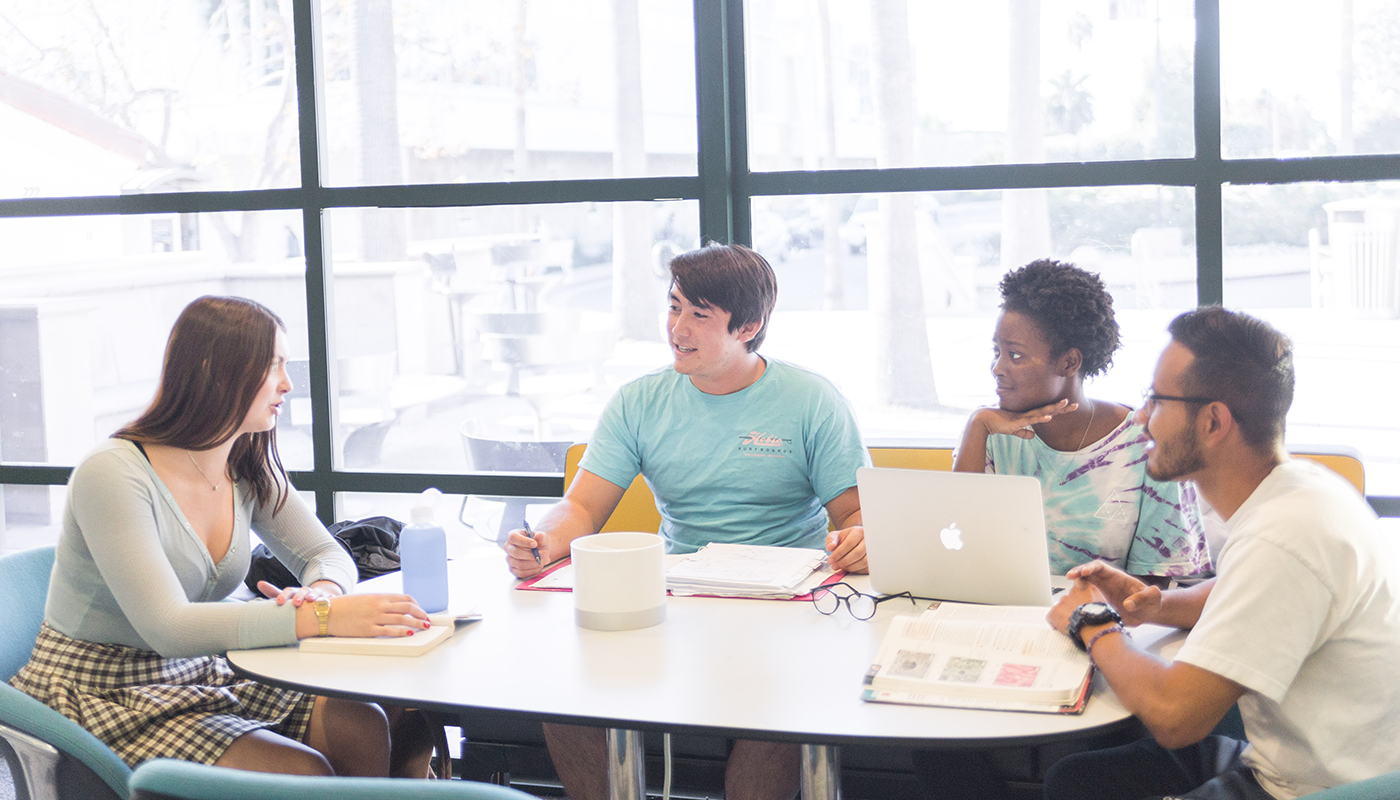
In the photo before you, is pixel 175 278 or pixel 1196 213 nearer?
pixel 1196 213

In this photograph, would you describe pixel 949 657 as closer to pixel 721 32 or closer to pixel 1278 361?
pixel 1278 361

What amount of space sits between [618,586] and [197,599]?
2.61 feet

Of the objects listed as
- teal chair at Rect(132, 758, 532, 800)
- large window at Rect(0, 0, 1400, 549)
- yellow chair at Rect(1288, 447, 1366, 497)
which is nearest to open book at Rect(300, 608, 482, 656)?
teal chair at Rect(132, 758, 532, 800)

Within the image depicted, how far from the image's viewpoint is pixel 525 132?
317 cm

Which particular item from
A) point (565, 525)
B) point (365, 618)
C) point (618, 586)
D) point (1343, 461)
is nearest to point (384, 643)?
point (365, 618)

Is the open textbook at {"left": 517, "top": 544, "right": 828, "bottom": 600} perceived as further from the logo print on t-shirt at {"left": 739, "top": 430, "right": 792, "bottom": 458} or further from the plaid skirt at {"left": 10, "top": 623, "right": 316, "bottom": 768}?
the plaid skirt at {"left": 10, "top": 623, "right": 316, "bottom": 768}

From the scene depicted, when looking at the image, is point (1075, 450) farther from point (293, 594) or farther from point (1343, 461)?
point (293, 594)

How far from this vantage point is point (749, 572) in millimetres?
1949

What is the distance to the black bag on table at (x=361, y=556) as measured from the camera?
2.65 metres

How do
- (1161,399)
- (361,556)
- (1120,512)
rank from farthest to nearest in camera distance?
(361,556)
(1120,512)
(1161,399)

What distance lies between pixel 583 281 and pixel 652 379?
30.2 inches

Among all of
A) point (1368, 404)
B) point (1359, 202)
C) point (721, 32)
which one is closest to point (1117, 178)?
point (1359, 202)

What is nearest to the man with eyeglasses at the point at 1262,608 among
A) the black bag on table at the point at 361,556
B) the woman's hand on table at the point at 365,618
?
the woman's hand on table at the point at 365,618

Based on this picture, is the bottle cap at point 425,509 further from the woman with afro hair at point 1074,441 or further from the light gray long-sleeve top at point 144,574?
the woman with afro hair at point 1074,441
